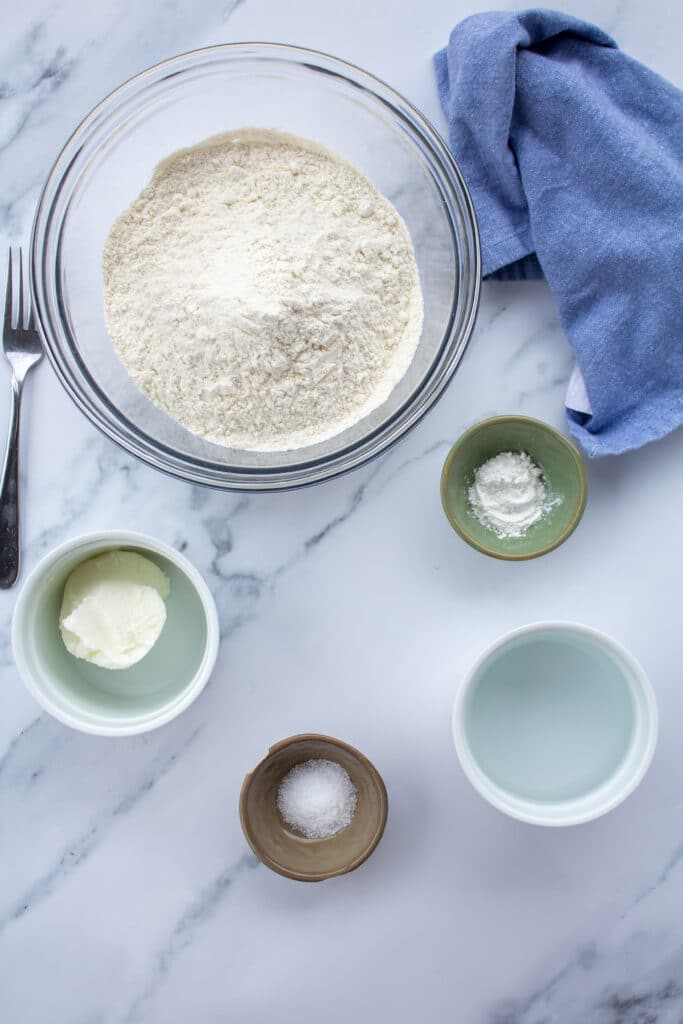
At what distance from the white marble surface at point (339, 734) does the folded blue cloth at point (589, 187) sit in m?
0.06

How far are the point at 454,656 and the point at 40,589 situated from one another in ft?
1.74

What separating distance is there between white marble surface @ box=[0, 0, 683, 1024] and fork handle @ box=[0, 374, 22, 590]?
20 mm

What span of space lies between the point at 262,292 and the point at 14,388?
1.29 feet

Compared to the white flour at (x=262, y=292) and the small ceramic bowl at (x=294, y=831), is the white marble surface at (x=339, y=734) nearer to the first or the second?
the small ceramic bowl at (x=294, y=831)

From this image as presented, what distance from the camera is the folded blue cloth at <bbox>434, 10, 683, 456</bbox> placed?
3.14ft

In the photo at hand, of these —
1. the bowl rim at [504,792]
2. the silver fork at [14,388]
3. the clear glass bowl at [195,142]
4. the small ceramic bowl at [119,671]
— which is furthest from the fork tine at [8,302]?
the bowl rim at [504,792]

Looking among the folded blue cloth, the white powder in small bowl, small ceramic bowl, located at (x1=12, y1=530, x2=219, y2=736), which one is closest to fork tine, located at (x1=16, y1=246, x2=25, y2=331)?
small ceramic bowl, located at (x1=12, y1=530, x2=219, y2=736)

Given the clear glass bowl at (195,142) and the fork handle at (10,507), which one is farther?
the fork handle at (10,507)

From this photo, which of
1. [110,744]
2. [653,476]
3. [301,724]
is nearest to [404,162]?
[653,476]

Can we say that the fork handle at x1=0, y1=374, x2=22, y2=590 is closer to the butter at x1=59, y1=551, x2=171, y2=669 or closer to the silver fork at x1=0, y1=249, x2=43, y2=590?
the silver fork at x1=0, y1=249, x2=43, y2=590

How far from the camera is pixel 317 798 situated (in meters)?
1.01

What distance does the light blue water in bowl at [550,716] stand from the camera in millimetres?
978

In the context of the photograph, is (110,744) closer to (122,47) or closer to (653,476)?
(653,476)

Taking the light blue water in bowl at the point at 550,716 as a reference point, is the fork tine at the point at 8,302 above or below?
above
